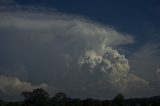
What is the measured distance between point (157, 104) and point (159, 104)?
66.3 inches

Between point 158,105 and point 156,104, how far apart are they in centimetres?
388

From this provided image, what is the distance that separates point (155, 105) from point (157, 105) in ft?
6.58

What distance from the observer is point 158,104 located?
194750mm

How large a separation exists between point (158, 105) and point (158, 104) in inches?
106

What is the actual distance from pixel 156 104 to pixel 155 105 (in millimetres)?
1520

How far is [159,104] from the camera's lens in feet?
636

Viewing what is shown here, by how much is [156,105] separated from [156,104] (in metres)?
2.43

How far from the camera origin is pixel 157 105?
633ft

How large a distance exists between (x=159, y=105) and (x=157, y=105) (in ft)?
6.56

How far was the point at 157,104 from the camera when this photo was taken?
195 meters

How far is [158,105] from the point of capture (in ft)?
630

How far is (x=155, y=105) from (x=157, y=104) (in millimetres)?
1415

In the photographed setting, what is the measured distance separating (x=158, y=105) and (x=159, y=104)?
1988 mm
